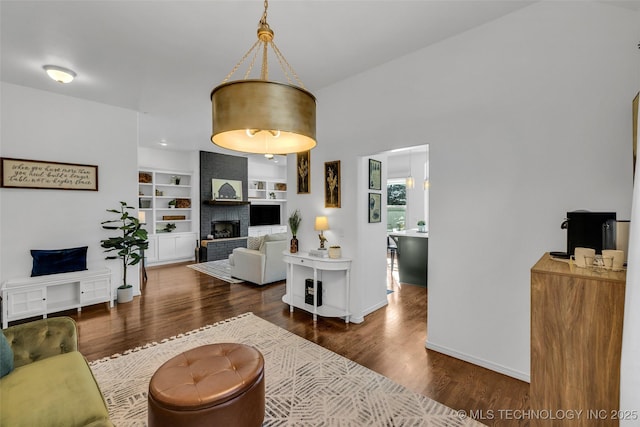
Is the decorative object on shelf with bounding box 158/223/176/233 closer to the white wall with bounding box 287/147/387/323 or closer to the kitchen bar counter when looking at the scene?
the white wall with bounding box 287/147/387/323

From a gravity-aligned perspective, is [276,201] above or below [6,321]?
above

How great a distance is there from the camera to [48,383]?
1445 millimetres

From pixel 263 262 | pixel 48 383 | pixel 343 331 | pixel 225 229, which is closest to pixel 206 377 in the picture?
pixel 48 383

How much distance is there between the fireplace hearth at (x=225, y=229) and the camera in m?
7.78

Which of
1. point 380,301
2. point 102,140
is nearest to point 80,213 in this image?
point 102,140

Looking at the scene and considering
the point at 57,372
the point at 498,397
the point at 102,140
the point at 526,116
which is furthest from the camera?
the point at 102,140

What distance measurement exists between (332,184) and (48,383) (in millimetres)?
2990

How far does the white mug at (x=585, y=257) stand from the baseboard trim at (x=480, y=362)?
1.43 m

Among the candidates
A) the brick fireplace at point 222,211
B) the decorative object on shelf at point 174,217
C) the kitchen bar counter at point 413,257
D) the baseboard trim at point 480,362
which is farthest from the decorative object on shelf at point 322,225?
the decorative object on shelf at point 174,217

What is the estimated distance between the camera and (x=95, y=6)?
7.03ft

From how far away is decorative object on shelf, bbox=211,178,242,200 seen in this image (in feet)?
25.3

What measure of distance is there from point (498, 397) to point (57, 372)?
2886 millimetres

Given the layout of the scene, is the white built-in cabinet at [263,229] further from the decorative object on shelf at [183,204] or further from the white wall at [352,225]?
the white wall at [352,225]

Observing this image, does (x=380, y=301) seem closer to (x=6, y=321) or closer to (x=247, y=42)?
(x=247, y=42)
